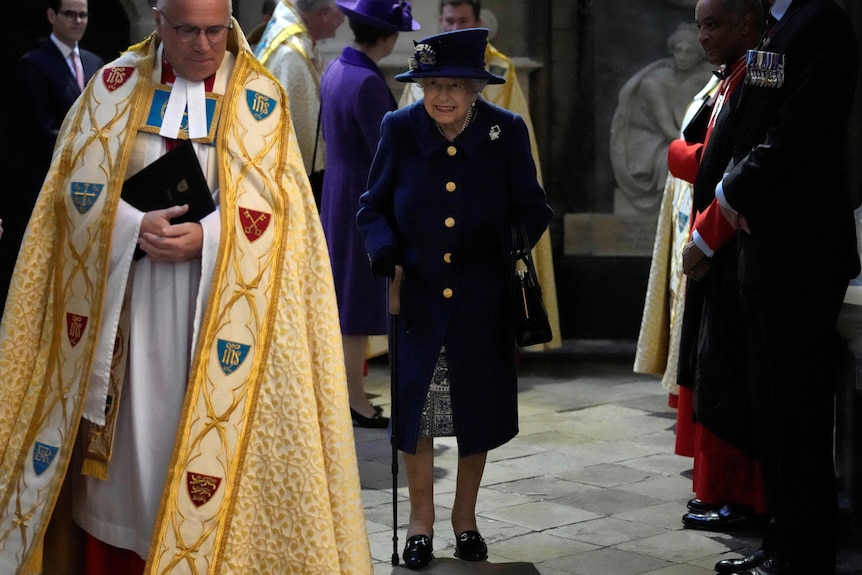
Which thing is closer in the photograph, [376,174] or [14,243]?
[376,174]

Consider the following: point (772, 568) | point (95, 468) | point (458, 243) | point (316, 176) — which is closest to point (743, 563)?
point (772, 568)

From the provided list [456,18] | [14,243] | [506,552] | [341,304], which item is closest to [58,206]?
[506,552]

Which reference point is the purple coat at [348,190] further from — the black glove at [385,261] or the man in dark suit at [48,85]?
the black glove at [385,261]

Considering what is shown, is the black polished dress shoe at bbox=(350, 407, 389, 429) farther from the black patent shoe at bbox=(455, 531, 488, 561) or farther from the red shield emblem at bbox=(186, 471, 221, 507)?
the red shield emblem at bbox=(186, 471, 221, 507)

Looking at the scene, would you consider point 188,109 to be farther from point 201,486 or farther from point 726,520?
point 726,520

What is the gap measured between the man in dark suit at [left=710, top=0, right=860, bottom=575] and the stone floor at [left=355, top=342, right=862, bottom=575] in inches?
20.6

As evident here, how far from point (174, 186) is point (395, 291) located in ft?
3.18

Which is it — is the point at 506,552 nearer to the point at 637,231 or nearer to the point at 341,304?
the point at 341,304

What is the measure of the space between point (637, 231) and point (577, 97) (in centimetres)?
96

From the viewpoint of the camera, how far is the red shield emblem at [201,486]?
3.28 metres

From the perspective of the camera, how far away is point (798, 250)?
3717 millimetres

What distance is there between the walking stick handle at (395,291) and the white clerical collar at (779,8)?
138 centimetres

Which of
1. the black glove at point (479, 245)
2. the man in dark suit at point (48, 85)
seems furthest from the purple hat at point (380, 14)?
the black glove at point (479, 245)

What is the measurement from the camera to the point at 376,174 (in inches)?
166
